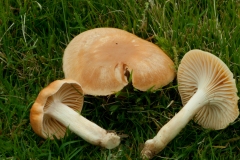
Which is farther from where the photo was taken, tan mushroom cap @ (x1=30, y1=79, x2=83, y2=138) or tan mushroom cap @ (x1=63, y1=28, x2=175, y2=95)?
tan mushroom cap @ (x1=63, y1=28, x2=175, y2=95)

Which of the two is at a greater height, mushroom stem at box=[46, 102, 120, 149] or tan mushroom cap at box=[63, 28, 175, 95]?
tan mushroom cap at box=[63, 28, 175, 95]

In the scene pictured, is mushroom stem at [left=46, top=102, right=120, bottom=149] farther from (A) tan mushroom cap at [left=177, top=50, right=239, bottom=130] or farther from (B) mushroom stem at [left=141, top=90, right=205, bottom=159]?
(A) tan mushroom cap at [left=177, top=50, right=239, bottom=130]

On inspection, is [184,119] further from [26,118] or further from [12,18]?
[12,18]

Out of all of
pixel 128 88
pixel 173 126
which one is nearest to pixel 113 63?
pixel 128 88

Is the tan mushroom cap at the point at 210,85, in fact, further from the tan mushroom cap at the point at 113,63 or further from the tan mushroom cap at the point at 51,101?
the tan mushroom cap at the point at 51,101

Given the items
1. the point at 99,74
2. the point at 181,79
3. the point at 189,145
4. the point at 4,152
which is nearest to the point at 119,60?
the point at 99,74

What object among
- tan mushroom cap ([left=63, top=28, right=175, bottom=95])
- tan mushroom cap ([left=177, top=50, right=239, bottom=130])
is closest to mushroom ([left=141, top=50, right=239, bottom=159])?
tan mushroom cap ([left=177, top=50, right=239, bottom=130])

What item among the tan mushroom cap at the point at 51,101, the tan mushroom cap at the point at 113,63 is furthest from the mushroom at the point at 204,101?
the tan mushroom cap at the point at 51,101
